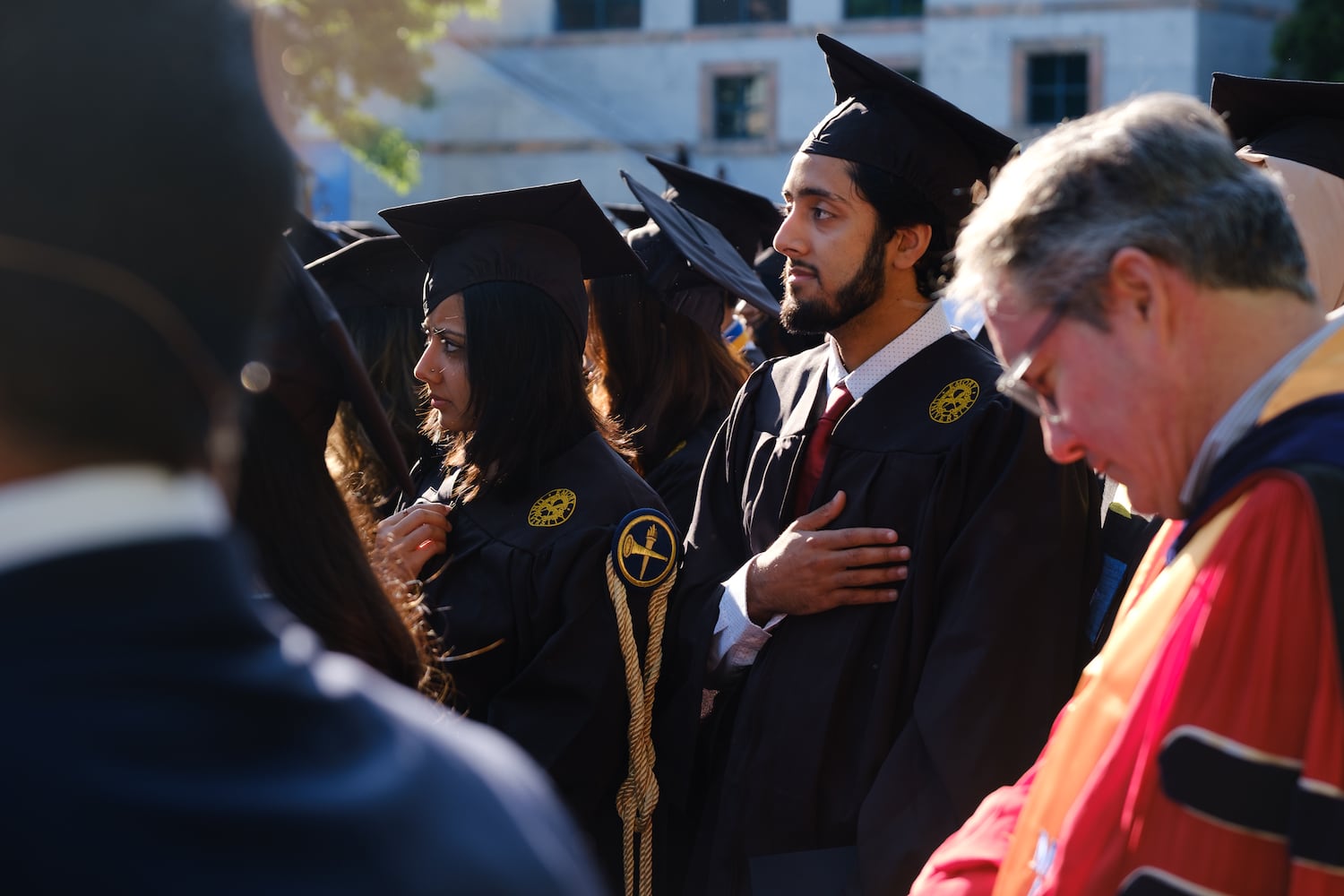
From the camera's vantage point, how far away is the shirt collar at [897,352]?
3.08 meters

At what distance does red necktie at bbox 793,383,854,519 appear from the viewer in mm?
3078

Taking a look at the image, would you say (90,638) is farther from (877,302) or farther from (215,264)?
(877,302)

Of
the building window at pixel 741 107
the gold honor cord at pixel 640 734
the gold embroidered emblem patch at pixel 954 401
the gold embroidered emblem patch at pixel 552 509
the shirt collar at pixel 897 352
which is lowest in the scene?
the gold honor cord at pixel 640 734

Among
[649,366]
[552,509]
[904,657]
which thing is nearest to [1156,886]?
[904,657]

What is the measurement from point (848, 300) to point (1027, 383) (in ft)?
4.64

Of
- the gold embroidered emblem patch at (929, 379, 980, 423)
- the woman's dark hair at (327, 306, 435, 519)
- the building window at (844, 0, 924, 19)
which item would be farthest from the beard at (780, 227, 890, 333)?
the building window at (844, 0, 924, 19)

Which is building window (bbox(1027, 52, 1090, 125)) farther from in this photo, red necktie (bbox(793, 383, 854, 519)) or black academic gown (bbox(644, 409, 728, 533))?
red necktie (bbox(793, 383, 854, 519))

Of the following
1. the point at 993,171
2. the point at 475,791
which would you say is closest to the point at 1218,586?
Result: the point at 475,791

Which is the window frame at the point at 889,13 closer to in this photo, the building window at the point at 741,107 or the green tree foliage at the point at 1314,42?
the building window at the point at 741,107

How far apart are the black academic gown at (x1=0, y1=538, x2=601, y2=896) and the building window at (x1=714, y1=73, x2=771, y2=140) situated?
26368mm

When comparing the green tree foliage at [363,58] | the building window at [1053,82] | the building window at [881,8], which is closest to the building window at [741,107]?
the building window at [881,8]

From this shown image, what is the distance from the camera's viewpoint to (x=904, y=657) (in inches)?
110

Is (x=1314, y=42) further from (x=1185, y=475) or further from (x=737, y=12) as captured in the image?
(x=1185, y=475)

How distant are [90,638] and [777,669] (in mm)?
2380
